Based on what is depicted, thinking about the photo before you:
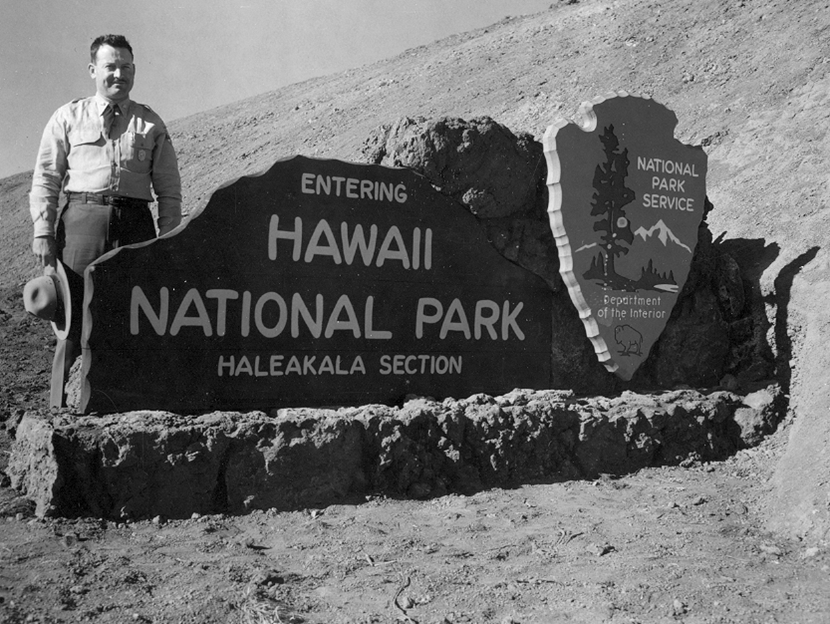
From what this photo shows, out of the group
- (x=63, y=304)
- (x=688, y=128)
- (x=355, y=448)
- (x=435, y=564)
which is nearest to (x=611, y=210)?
(x=355, y=448)

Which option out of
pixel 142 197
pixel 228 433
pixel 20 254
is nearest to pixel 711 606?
pixel 228 433

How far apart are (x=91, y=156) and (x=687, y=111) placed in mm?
8776

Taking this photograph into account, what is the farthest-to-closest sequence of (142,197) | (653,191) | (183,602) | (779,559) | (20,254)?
(20,254) < (653,191) < (142,197) < (779,559) < (183,602)

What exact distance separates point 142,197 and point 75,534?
1516 mm

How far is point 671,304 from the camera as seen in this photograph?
501 cm

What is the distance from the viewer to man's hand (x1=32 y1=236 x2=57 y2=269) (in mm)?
3801

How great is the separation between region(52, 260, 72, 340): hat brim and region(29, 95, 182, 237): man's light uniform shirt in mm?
175

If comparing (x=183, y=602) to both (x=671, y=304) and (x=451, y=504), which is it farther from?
(x=671, y=304)

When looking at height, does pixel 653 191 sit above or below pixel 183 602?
above

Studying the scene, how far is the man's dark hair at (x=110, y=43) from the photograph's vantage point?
3938 mm

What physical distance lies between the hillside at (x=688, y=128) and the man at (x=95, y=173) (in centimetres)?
125

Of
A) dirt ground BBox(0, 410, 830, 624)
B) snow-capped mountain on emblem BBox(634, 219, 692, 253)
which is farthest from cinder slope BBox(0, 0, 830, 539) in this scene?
snow-capped mountain on emblem BBox(634, 219, 692, 253)

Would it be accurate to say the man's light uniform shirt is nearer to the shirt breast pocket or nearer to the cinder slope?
the shirt breast pocket

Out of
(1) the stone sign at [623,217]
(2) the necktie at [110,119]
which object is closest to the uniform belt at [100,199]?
(2) the necktie at [110,119]
